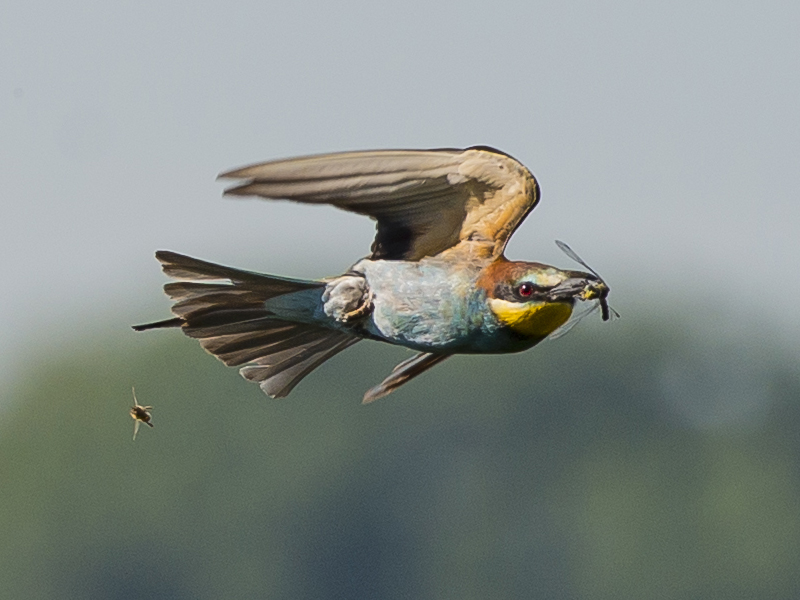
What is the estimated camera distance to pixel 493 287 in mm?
7703

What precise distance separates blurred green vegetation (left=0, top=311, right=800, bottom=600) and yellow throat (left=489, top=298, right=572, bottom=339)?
100 ft

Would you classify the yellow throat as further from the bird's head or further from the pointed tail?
the pointed tail

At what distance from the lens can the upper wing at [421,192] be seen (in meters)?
7.42

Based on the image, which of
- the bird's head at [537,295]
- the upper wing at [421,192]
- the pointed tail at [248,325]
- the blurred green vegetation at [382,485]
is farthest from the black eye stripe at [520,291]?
the blurred green vegetation at [382,485]

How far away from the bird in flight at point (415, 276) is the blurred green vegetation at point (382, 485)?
98.4 feet

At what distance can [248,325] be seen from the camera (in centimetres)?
840

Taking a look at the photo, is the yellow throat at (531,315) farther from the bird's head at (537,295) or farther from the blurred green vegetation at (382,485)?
the blurred green vegetation at (382,485)

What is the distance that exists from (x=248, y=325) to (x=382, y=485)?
32.8 metres

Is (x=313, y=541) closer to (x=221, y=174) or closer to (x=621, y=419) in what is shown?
(x=621, y=419)

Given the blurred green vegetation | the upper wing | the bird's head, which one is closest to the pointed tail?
the upper wing

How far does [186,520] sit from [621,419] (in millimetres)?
9052

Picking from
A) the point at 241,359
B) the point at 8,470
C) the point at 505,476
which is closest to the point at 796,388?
the point at 505,476

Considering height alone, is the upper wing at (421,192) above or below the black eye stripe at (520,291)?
above

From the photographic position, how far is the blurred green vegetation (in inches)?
1542
